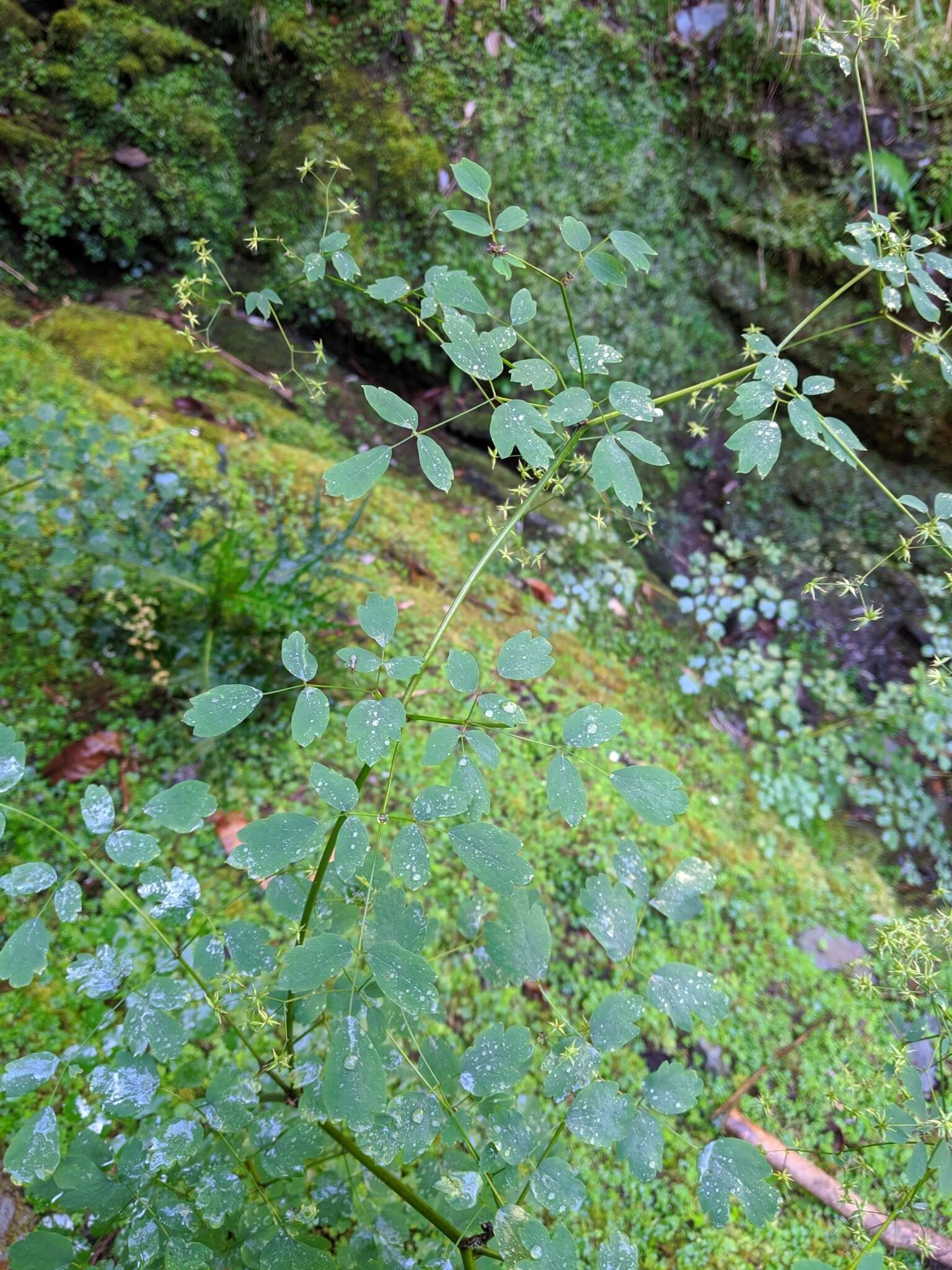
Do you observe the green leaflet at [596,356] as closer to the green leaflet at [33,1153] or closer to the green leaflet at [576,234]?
the green leaflet at [576,234]

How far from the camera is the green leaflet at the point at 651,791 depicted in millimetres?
827

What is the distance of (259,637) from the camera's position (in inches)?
83.8

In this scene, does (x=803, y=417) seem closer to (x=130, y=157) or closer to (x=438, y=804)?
(x=438, y=804)

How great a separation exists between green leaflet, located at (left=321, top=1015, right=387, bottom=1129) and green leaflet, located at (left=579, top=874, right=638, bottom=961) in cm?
36

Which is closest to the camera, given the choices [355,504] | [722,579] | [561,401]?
[561,401]

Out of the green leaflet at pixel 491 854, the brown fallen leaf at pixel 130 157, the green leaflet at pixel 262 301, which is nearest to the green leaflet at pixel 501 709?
the green leaflet at pixel 491 854

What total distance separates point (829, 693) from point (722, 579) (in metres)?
0.74

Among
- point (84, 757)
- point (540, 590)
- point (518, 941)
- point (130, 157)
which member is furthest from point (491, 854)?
point (130, 157)

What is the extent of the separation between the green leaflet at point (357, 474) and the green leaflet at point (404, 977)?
527 millimetres

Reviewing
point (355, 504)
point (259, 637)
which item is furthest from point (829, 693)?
point (259, 637)

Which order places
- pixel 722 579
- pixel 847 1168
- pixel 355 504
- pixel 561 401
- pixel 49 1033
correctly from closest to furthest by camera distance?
pixel 561 401 → pixel 847 1168 → pixel 49 1033 → pixel 355 504 → pixel 722 579

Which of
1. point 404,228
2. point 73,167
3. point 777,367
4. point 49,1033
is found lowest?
point 49,1033

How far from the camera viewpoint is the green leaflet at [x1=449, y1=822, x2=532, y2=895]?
2.48ft

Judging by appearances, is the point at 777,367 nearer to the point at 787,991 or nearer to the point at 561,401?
the point at 561,401
